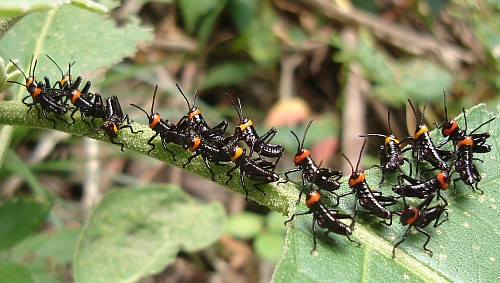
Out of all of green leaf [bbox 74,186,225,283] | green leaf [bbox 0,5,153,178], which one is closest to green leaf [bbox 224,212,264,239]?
green leaf [bbox 74,186,225,283]

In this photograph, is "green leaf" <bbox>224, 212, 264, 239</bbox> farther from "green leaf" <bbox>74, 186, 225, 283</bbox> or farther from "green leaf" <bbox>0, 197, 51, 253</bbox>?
"green leaf" <bbox>0, 197, 51, 253</bbox>

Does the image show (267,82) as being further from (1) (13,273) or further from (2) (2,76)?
(2) (2,76)

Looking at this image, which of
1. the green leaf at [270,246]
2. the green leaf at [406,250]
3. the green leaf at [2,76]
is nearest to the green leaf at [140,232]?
the green leaf at [270,246]

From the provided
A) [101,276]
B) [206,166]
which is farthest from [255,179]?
[101,276]

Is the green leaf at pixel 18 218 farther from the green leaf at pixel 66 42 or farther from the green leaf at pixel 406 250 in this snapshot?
the green leaf at pixel 406 250

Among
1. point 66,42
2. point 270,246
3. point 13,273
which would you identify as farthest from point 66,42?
point 270,246

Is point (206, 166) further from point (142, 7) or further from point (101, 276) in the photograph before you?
point (142, 7)
